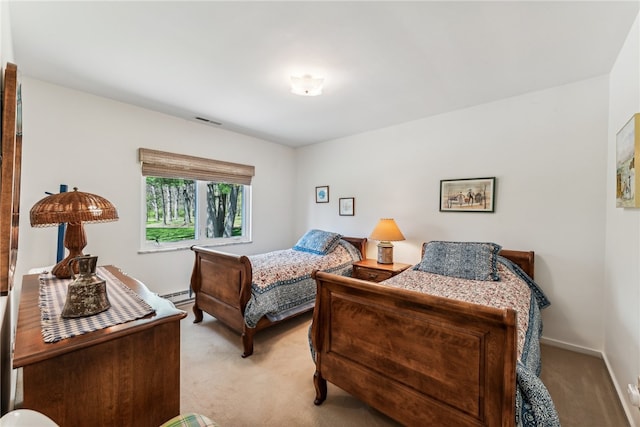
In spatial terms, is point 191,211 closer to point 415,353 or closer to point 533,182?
point 415,353

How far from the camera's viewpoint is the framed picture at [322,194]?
14.6 ft

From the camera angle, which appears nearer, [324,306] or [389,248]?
[324,306]

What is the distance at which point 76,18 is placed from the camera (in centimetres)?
169

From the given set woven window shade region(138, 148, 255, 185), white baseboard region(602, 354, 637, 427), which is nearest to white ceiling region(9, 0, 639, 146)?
woven window shade region(138, 148, 255, 185)

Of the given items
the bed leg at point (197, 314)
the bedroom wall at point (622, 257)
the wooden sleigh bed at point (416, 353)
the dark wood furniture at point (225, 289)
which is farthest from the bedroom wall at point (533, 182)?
the bed leg at point (197, 314)

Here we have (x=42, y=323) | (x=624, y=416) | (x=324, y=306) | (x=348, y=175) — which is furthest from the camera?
(x=348, y=175)

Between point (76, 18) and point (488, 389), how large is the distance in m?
3.05

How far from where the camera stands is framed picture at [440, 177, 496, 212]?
288 centimetres

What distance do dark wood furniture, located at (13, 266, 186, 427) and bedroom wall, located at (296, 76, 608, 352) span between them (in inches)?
117

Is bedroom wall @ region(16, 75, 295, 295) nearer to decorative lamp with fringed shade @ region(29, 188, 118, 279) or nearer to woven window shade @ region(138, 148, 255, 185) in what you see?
woven window shade @ region(138, 148, 255, 185)

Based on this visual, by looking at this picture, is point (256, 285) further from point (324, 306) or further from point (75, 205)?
point (75, 205)

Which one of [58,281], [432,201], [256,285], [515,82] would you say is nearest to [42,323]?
[58,281]

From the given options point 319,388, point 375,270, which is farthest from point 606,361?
point 319,388

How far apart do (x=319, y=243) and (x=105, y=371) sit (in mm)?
2855
